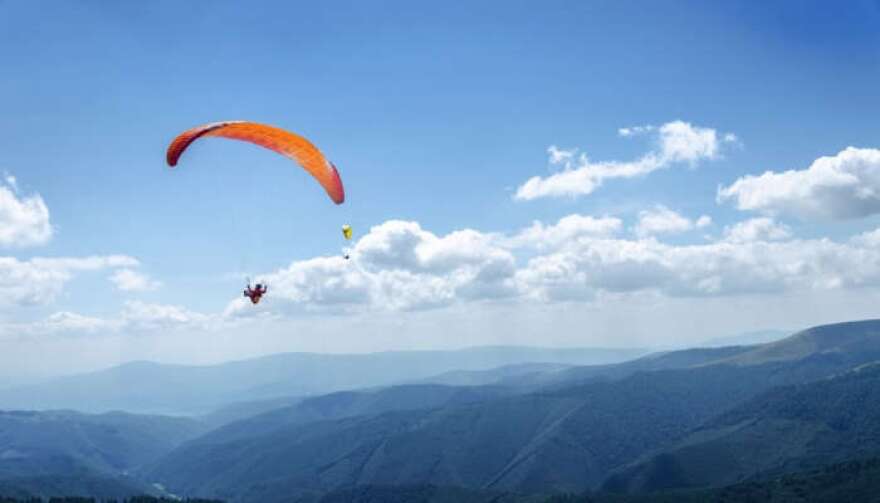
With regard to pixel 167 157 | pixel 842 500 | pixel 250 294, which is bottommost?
pixel 842 500

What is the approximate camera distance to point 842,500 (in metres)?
200

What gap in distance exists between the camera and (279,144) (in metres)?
53.2

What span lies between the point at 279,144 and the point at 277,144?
0.18 meters

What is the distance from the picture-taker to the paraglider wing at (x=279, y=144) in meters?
49.8

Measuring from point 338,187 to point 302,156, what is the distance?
4.14 meters

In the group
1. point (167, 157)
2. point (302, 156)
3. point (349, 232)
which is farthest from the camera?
point (349, 232)

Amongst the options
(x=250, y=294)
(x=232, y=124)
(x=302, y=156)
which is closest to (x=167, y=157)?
(x=232, y=124)

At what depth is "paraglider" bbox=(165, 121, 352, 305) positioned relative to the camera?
49.8m

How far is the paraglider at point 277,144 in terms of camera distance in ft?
163

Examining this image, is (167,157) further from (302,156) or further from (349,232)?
(349,232)

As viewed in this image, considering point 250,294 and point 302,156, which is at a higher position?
point 302,156

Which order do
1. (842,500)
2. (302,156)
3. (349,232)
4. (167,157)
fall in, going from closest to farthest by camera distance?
1. (167,157)
2. (302,156)
3. (349,232)
4. (842,500)

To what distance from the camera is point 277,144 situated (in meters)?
53.2

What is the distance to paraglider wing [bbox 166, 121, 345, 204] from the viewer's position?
49.8 meters
